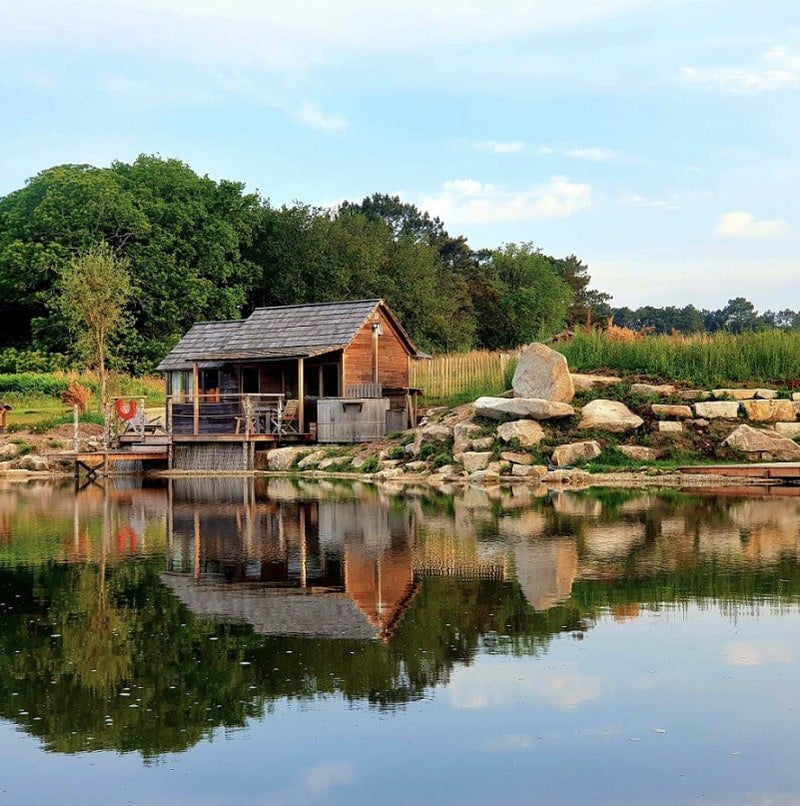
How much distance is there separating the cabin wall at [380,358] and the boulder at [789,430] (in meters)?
17.7

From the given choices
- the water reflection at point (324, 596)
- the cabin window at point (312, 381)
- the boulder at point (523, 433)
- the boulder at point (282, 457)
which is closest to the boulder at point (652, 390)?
the boulder at point (523, 433)

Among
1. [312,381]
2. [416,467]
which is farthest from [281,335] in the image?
[416,467]

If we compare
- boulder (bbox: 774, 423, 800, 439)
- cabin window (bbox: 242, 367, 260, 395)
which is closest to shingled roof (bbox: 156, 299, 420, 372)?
cabin window (bbox: 242, 367, 260, 395)

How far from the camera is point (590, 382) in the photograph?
137 feet

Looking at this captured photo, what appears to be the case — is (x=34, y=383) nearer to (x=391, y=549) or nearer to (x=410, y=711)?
(x=391, y=549)

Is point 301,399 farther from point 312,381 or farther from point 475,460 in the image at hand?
point 475,460

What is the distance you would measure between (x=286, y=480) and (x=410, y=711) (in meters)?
30.6

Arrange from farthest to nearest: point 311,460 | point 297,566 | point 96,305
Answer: point 96,305
point 311,460
point 297,566

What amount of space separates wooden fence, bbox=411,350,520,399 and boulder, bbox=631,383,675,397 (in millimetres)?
6115

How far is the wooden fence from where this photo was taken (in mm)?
47031

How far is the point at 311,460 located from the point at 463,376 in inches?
316

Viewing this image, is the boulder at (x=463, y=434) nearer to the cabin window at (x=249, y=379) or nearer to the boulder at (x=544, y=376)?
the boulder at (x=544, y=376)

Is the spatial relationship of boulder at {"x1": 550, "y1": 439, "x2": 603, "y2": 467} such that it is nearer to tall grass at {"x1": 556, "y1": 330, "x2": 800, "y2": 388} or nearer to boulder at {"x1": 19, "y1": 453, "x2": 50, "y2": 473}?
tall grass at {"x1": 556, "y1": 330, "x2": 800, "y2": 388}

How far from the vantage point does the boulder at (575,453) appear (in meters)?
37.7
